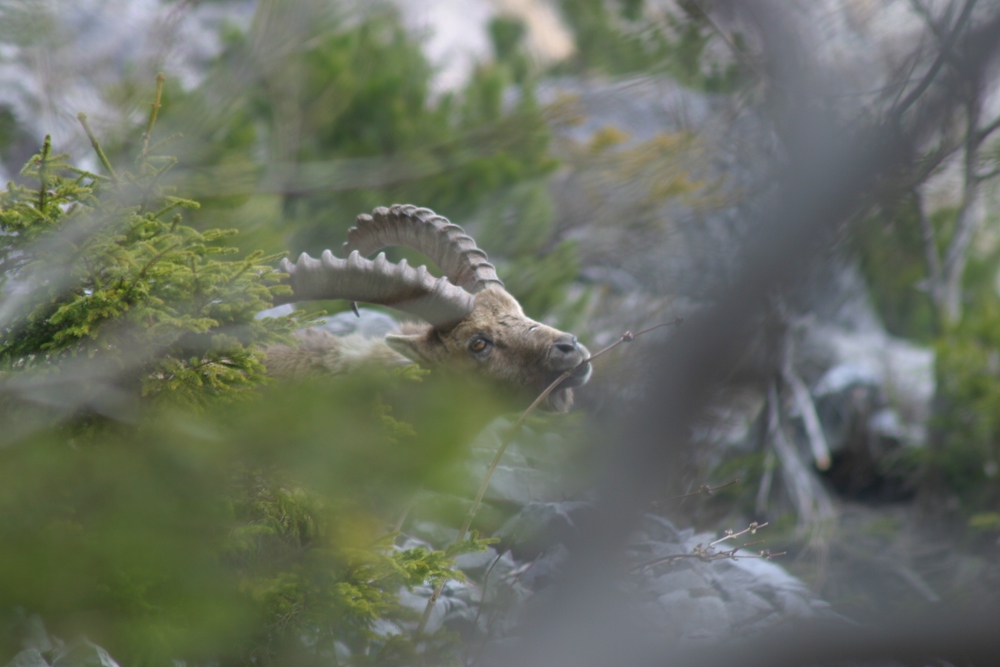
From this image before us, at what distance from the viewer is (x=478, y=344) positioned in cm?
416

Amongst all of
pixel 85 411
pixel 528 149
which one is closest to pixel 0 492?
pixel 85 411

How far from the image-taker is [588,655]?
90.8 inches

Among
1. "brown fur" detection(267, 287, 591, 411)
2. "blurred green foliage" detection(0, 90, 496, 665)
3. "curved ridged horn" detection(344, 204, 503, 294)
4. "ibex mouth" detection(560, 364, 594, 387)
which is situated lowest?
"blurred green foliage" detection(0, 90, 496, 665)

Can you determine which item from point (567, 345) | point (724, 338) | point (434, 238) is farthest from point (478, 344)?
point (724, 338)

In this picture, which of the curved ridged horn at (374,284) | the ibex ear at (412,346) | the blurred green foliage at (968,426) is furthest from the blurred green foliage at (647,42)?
the blurred green foliage at (968,426)

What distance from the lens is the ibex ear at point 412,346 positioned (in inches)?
169

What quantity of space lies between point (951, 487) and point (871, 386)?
1.54 meters

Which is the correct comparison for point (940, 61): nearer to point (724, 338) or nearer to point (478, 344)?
point (724, 338)

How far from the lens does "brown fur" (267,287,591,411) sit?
3.98 metres

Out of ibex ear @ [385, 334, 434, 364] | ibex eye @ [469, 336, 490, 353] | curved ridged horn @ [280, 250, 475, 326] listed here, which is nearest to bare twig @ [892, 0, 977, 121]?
curved ridged horn @ [280, 250, 475, 326]

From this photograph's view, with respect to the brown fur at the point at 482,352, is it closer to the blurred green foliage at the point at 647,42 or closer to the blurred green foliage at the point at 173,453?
the blurred green foliage at the point at 173,453

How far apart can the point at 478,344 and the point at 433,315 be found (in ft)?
0.91

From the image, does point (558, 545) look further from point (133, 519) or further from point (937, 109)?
point (937, 109)

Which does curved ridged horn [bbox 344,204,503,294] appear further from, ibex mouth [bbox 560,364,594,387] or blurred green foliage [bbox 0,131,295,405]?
blurred green foliage [bbox 0,131,295,405]
